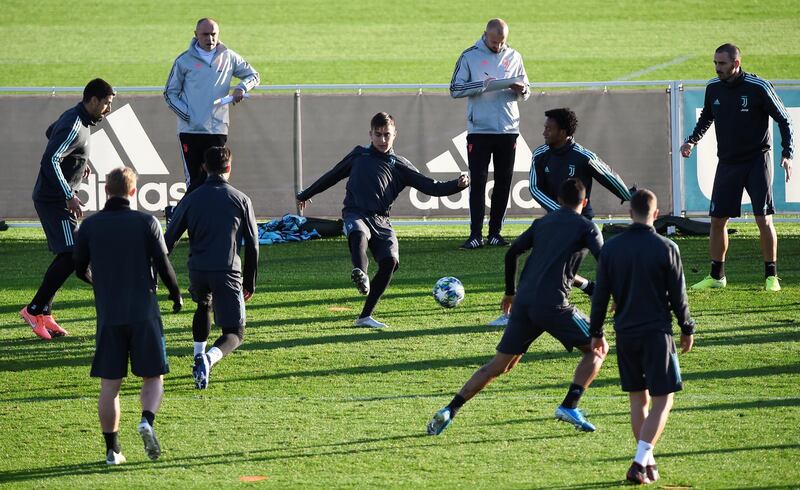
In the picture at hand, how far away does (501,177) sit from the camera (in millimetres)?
15211

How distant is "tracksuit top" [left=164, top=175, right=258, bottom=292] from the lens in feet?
29.5

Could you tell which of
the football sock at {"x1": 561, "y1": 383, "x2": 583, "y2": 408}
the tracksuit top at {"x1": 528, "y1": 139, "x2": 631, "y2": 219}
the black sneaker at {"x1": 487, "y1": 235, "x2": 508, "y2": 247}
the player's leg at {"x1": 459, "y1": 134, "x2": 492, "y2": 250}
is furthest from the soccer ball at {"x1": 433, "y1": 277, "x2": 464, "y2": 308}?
the black sneaker at {"x1": 487, "y1": 235, "x2": 508, "y2": 247}

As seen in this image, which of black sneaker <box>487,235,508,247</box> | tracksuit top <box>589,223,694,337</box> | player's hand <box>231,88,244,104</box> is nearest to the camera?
tracksuit top <box>589,223,694,337</box>

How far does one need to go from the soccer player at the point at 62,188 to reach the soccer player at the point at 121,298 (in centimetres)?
311

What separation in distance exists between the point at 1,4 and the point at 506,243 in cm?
2945

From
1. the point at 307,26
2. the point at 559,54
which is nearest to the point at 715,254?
the point at 559,54

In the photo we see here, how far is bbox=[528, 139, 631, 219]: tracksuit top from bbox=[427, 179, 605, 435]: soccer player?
164 cm

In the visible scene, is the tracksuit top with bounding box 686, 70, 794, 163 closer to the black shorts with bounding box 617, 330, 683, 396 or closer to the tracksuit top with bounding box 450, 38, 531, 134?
the tracksuit top with bounding box 450, 38, 531, 134

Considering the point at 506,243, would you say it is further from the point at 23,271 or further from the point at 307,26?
the point at 307,26

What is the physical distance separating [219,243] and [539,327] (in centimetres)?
245

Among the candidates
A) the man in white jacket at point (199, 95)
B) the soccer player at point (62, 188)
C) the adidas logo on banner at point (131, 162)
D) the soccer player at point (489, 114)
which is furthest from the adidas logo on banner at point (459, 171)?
the soccer player at point (62, 188)

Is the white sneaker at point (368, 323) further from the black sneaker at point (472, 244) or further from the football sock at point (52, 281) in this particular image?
the black sneaker at point (472, 244)

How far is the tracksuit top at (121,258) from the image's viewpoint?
745 centimetres

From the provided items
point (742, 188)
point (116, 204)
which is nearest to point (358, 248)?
point (116, 204)
